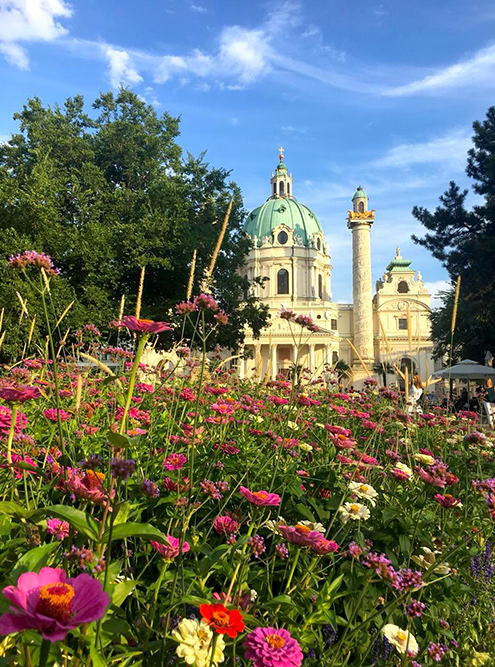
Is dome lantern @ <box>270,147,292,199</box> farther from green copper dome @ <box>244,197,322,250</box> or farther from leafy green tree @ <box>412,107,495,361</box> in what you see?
leafy green tree @ <box>412,107,495,361</box>

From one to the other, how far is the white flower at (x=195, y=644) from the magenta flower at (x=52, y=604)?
34 cm

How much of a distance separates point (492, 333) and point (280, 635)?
1898 centimetres

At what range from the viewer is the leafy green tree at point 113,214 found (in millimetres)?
15523

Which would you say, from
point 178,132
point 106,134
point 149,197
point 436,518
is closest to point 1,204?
point 149,197

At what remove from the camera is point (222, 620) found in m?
0.95

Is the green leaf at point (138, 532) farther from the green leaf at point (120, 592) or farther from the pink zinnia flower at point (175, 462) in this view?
the pink zinnia flower at point (175, 462)

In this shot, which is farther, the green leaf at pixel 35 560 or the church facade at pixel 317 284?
the church facade at pixel 317 284

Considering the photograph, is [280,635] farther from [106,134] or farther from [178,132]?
[178,132]

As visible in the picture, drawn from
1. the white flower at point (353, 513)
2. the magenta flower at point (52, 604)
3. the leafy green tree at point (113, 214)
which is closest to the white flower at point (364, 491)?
the white flower at point (353, 513)

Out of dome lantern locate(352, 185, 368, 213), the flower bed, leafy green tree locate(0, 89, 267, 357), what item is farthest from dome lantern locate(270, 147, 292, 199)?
the flower bed

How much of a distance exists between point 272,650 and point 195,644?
0.16 metres

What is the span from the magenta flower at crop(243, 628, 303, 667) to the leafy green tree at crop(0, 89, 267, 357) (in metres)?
12.0

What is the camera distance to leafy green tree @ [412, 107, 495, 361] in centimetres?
1717

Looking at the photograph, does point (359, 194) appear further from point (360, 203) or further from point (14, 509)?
point (14, 509)
